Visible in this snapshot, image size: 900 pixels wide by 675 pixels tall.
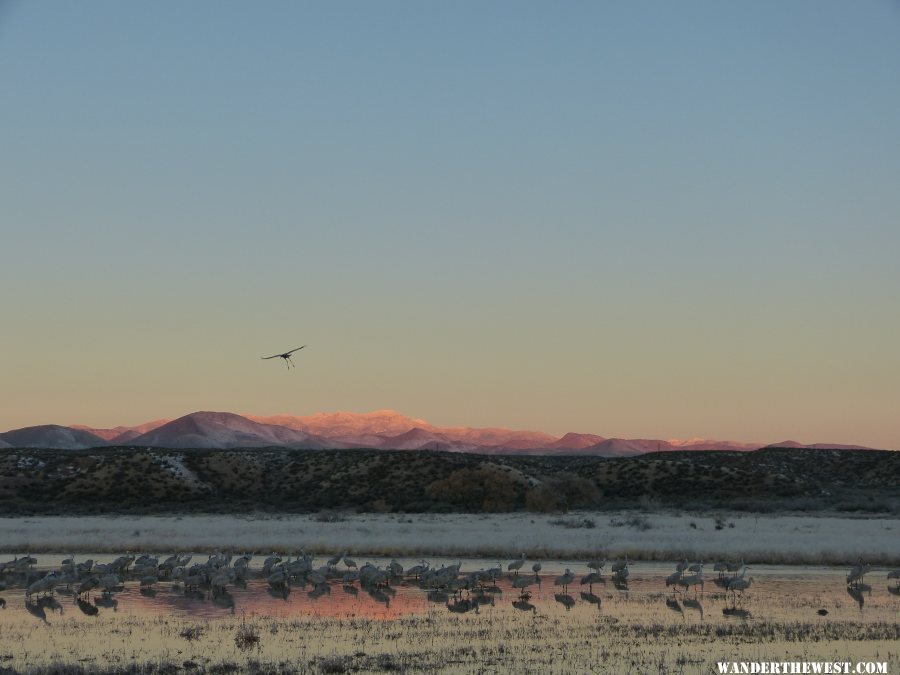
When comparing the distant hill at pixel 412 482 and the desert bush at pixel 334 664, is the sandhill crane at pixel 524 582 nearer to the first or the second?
the desert bush at pixel 334 664

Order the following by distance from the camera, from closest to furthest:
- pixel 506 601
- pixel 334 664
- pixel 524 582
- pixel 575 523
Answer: pixel 334 664 → pixel 506 601 → pixel 524 582 → pixel 575 523

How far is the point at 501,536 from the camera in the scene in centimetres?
4469

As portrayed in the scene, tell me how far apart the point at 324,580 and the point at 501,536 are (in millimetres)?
16725

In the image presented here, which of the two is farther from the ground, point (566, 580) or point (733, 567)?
point (566, 580)

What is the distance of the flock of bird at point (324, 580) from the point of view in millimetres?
27109

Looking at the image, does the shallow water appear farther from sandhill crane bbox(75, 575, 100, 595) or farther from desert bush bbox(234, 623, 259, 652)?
desert bush bbox(234, 623, 259, 652)

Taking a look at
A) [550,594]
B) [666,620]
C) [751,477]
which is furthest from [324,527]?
[751,477]

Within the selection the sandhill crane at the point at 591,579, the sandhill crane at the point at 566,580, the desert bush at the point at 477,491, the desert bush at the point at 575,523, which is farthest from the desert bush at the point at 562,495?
the sandhill crane at the point at 591,579

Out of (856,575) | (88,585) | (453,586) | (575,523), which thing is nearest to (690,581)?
(856,575)

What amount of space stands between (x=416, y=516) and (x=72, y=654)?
144 ft

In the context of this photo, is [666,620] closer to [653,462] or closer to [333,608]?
[333,608]

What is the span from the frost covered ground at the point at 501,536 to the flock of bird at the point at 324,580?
18.8ft

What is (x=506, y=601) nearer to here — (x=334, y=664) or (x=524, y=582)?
(x=524, y=582)

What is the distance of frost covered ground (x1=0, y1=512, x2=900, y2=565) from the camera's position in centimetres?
3794
